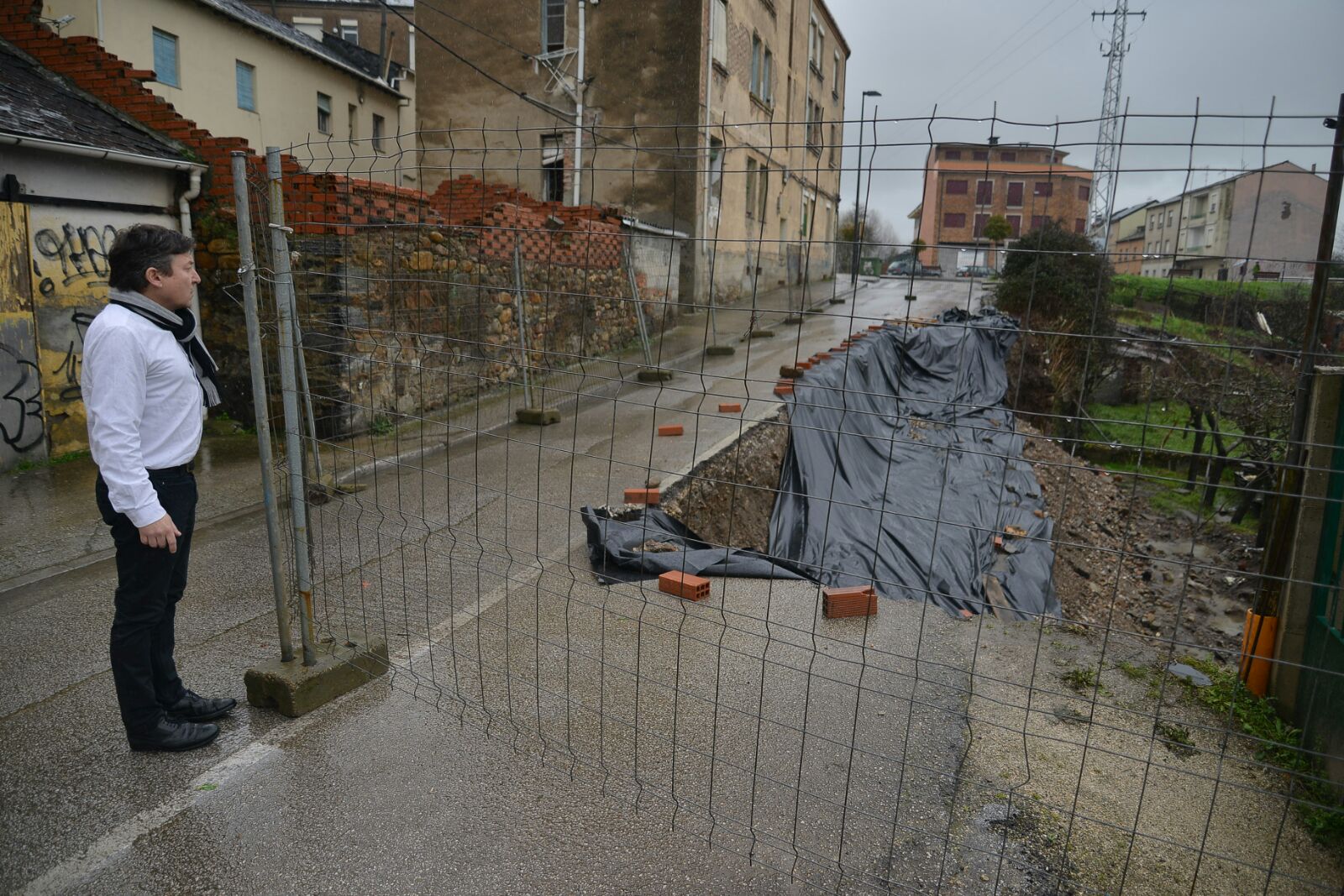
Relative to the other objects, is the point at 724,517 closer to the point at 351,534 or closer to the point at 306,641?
the point at 351,534

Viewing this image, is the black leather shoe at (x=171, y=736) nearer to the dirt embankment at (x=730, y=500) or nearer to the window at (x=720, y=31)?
the dirt embankment at (x=730, y=500)

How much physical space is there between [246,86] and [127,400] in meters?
19.6

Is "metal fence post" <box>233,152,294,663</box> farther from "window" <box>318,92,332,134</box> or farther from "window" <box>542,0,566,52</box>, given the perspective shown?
"window" <box>318,92,332,134</box>

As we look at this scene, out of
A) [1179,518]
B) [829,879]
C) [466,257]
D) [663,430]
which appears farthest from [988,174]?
[1179,518]

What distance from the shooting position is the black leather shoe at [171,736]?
330 centimetres

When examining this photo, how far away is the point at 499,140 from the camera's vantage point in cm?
2077

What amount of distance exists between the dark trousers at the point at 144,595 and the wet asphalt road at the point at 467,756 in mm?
276

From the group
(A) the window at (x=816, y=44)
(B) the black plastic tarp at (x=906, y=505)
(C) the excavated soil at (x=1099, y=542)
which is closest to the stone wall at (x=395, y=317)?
(C) the excavated soil at (x=1099, y=542)

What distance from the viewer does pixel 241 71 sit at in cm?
1886

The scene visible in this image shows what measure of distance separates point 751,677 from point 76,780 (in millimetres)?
2808

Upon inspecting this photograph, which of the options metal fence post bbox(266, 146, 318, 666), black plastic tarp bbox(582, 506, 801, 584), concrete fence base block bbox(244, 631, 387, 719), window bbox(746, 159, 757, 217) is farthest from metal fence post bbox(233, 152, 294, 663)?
window bbox(746, 159, 757, 217)

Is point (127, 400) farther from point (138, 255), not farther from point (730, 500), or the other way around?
point (730, 500)

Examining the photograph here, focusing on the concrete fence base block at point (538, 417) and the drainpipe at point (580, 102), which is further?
the drainpipe at point (580, 102)

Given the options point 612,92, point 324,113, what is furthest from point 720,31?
point 324,113
